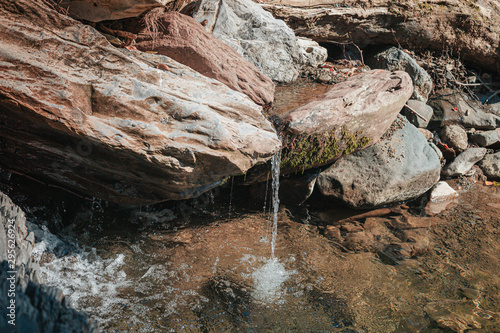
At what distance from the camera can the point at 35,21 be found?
10.8 ft

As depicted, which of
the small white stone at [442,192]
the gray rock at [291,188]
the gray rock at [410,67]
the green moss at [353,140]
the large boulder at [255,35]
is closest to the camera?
the green moss at [353,140]

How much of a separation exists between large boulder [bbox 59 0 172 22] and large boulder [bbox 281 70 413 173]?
200cm

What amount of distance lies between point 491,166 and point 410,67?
2.36 metres

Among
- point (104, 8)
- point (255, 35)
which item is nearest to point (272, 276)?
point (104, 8)

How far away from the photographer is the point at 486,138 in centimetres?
687

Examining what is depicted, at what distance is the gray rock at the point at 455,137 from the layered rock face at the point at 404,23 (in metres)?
1.75

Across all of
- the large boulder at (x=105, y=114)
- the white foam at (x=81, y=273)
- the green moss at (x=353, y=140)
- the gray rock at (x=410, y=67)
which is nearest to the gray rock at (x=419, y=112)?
the gray rock at (x=410, y=67)

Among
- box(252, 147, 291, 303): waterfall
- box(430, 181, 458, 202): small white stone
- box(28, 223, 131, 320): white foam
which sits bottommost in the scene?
box(28, 223, 131, 320): white foam

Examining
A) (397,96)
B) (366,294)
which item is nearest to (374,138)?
(397,96)

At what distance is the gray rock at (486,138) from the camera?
6875mm

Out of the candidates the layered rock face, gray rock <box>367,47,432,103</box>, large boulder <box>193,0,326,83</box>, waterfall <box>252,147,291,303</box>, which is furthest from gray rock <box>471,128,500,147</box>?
waterfall <box>252,147,291,303</box>

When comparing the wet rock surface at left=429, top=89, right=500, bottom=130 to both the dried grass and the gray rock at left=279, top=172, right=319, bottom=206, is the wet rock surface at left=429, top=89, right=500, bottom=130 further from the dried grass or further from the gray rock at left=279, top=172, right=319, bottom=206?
the dried grass

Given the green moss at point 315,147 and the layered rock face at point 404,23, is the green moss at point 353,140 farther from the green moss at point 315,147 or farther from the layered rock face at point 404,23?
the layered rock face at point 404,23

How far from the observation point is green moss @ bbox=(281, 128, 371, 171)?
4.50 metres
